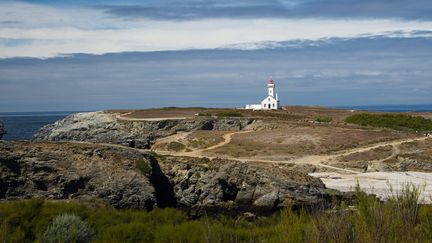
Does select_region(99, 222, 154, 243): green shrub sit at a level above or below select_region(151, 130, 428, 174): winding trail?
above

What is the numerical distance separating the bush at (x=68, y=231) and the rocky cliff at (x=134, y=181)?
1413 cm

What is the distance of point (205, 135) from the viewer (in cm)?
5856

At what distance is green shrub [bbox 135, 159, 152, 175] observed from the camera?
30797mm

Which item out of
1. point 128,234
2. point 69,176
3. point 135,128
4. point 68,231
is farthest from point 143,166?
point 135,128

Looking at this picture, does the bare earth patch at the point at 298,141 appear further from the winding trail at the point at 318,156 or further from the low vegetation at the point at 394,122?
the low vegetation at the point at 394,122

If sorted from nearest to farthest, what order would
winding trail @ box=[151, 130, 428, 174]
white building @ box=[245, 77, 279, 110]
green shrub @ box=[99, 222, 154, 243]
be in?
green shrub @ box=[99, 222, 154, 243] < winding trail @ box=[151, 130, 428, 174] < white building @ box=[245, 77, 279, 110]

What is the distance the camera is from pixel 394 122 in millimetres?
75750

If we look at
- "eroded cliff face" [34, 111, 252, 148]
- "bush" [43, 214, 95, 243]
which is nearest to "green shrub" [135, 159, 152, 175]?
"bush" [43, 214, 95, 243]

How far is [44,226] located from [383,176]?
2940 centimetres

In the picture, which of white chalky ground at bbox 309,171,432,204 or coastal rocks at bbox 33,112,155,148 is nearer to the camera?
white chalky ground at bbox 309,171,432,204

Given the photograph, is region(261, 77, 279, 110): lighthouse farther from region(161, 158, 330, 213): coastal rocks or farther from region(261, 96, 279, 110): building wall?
region(161, 158, 330, 213): coastal rocks

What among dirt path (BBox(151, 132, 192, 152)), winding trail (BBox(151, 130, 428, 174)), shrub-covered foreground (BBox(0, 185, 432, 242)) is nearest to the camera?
shrub-covered foreground (BBox(0, 185, 432, 242))

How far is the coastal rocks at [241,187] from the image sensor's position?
28.8m

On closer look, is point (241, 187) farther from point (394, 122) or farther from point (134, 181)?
point (394, 122)
